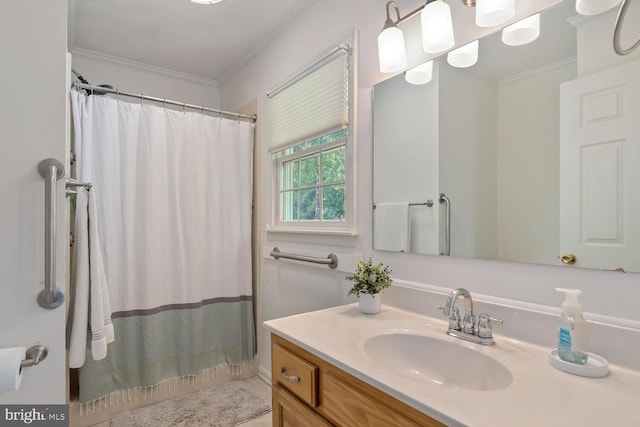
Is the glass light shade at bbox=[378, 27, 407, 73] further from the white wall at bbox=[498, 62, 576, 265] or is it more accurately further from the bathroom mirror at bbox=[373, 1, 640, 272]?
the white wall at bbox=[498, 62, 576, 265]

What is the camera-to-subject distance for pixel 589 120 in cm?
87

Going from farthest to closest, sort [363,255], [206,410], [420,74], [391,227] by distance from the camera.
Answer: [206,410] < [363,255] < [391,227] < [420,74]

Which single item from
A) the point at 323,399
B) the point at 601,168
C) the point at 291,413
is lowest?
the point at 291,413

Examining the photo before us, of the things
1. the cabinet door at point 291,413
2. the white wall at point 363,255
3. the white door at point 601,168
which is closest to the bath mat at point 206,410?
the white wall at point 363,255

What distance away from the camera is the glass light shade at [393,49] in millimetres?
1303

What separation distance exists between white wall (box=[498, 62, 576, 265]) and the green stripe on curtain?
1.93 meters

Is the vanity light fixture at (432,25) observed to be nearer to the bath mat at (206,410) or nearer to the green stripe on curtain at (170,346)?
the green stripe on curtain at (170,346)

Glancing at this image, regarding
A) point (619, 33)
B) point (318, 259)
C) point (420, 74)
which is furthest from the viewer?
point (318, 259)

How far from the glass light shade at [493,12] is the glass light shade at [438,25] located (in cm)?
11

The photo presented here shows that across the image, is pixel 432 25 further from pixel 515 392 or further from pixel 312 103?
pixel 515 392

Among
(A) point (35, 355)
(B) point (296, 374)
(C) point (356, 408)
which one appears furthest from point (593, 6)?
(A) point (35, 355)

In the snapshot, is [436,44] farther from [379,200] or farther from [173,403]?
[173,403]

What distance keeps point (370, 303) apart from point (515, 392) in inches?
24.9

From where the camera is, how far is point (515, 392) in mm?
705
